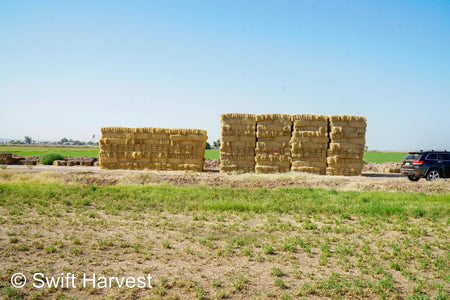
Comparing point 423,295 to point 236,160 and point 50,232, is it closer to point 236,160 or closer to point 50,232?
point 50,232

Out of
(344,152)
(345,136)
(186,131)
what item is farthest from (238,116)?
(344,152)

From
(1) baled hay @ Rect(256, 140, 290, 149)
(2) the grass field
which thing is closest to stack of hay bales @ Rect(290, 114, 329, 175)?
(1) baled hay @ Rect(256, 140, 290, 149)

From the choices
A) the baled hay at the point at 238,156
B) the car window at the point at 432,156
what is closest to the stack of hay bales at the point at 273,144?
the baled hay at the point at 238,156

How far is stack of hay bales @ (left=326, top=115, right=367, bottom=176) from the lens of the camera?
77.9 feet

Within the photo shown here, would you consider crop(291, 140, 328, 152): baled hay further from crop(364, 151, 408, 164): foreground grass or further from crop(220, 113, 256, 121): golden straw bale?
crop(364, 151, 408, 164): foreground grass

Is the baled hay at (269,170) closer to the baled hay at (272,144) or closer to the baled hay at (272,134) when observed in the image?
the baled hay at (272,144)

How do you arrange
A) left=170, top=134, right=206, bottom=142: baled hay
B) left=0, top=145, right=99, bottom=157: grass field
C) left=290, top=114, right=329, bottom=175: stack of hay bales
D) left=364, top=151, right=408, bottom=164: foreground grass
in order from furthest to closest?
left=364, top=151, right=408, bottom=164: foreground grass
left=0, top=145, right=99, bottom=157: grass field
left=170, top=134, right=206, bottom=142: baled hay
left=290, top=114, right=329, bottom=175: stack of hay bales

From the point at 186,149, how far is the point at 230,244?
17257 millimetres

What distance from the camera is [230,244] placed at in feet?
25.8

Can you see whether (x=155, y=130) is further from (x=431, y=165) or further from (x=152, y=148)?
(x=431, y=165)

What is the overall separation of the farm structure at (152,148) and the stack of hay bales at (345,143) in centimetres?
891

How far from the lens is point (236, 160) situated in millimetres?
24234

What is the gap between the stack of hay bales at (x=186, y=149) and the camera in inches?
967

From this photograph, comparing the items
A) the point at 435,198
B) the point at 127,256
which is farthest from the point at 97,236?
the point at 435,198
